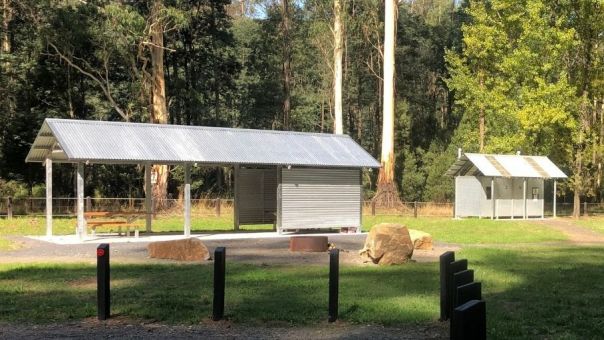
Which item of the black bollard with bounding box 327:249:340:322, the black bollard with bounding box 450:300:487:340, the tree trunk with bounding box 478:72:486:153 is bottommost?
the black bollard with bounding box 327:249:340:322

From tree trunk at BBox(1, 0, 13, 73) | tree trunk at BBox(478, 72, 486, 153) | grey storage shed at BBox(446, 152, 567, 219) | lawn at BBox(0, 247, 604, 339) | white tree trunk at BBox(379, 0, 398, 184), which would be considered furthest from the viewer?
tree trunk at BBox(478, 72, 486, 153)

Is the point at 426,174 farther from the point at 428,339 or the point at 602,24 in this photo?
the point at 428,339

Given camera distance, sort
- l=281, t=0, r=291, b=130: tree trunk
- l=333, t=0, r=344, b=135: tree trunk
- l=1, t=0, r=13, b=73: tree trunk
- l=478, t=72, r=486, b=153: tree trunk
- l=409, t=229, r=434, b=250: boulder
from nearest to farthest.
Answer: l=409, t=229, r=434, b=250: boulder → l=1, t=0, r=13, b=73: tree trunk → l=333, t=0, r=344, b=135: tree trunk → l=478, t=72, r=486, b=153: tree trunk → l=281, t=0, r=291, b=130: tree trunk

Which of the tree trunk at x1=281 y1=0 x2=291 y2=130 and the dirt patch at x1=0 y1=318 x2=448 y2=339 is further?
the tree trunk at x1=281 y1=0 x2=291 y2=130

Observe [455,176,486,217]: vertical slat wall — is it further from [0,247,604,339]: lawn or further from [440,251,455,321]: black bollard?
[440,251,455,321]: black bollard

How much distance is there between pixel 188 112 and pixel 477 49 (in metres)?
21.0

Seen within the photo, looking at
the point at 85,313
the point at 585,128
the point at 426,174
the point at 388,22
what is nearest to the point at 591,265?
the point at 85,313

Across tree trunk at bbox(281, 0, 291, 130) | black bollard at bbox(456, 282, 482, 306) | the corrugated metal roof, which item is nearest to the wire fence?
the corrugated metal roof

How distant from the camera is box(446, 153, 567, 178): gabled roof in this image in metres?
34.8

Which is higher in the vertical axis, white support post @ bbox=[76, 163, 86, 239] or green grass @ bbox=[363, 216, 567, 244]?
white support post @ bbox=[76, 163, 86, 239]

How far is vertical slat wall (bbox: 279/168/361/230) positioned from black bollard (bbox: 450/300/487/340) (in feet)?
66.6

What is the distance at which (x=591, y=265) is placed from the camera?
15055 mm

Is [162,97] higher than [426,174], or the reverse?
[162,97]

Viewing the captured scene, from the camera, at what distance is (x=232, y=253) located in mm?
17484
